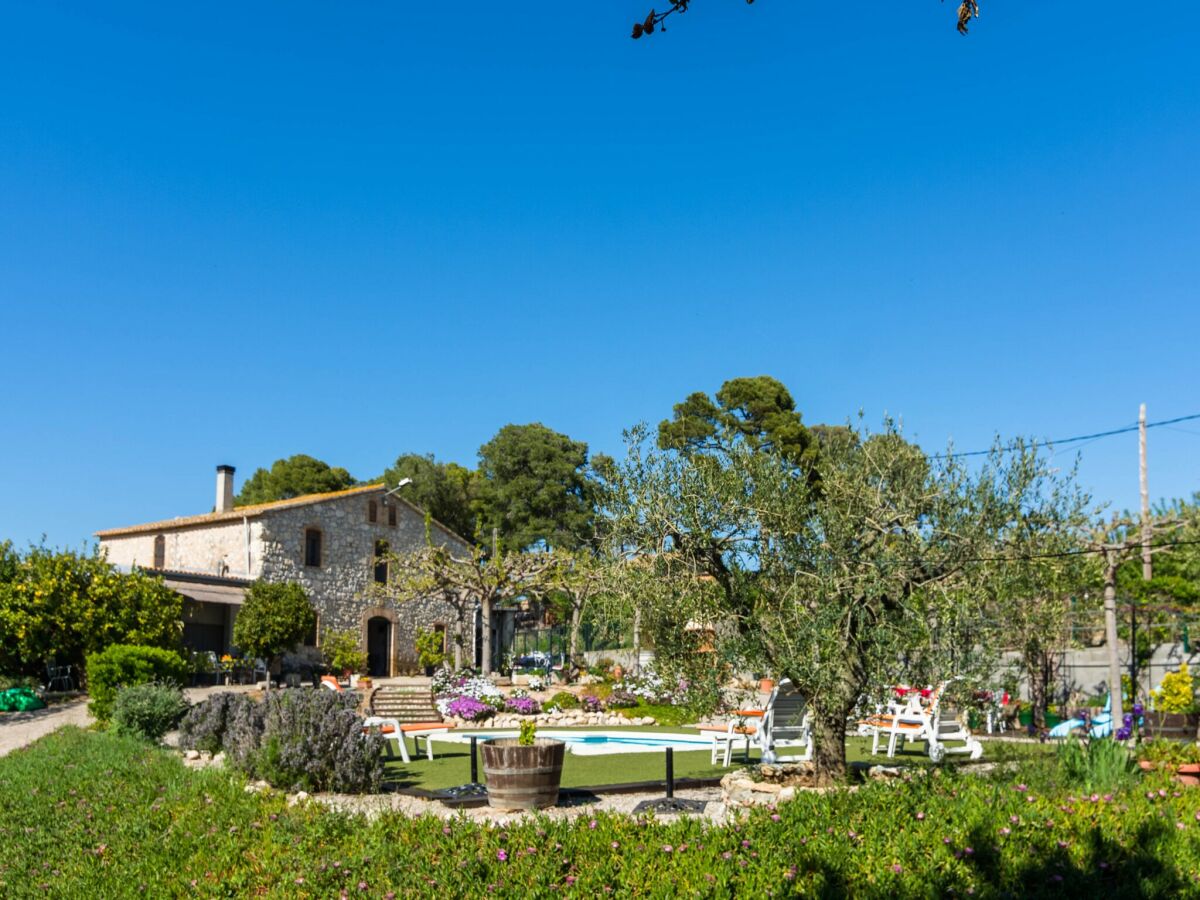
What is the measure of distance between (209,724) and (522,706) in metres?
9.91

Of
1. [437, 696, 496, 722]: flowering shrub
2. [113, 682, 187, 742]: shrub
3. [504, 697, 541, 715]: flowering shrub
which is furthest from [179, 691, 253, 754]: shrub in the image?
[504, 697, 541, 715]: flowering shrub

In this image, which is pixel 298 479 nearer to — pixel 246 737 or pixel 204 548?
pixel 204 548

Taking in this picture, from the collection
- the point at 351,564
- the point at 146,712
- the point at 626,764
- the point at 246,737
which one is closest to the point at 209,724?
the point at 146,712

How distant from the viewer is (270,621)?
2656 centimetres

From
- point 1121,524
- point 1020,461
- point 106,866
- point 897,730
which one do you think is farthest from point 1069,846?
point 1121,524

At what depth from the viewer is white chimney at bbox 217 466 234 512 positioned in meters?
33.8

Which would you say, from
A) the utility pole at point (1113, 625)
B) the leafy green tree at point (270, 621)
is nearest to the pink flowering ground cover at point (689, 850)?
the utility pole at point (1113, 625)

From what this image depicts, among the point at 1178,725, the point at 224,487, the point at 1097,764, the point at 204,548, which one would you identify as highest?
the point at 224,487

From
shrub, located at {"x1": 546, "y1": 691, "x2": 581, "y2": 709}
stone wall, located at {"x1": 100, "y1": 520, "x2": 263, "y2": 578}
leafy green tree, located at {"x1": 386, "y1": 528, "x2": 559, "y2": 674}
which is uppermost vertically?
stone wall, located at {"x1": 100, "y1": 520, "x2": 263, "y2": 578}

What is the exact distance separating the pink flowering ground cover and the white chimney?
88.1 ft

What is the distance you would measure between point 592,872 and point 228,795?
4131 mm

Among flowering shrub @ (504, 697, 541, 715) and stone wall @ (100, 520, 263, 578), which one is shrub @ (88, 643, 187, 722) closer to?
flowering shrub @ (504, 697, 541, 715)

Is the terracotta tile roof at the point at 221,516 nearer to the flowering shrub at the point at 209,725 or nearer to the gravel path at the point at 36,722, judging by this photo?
the gravel path at the point at 36,722

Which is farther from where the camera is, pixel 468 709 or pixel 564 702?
pixel 564 702
